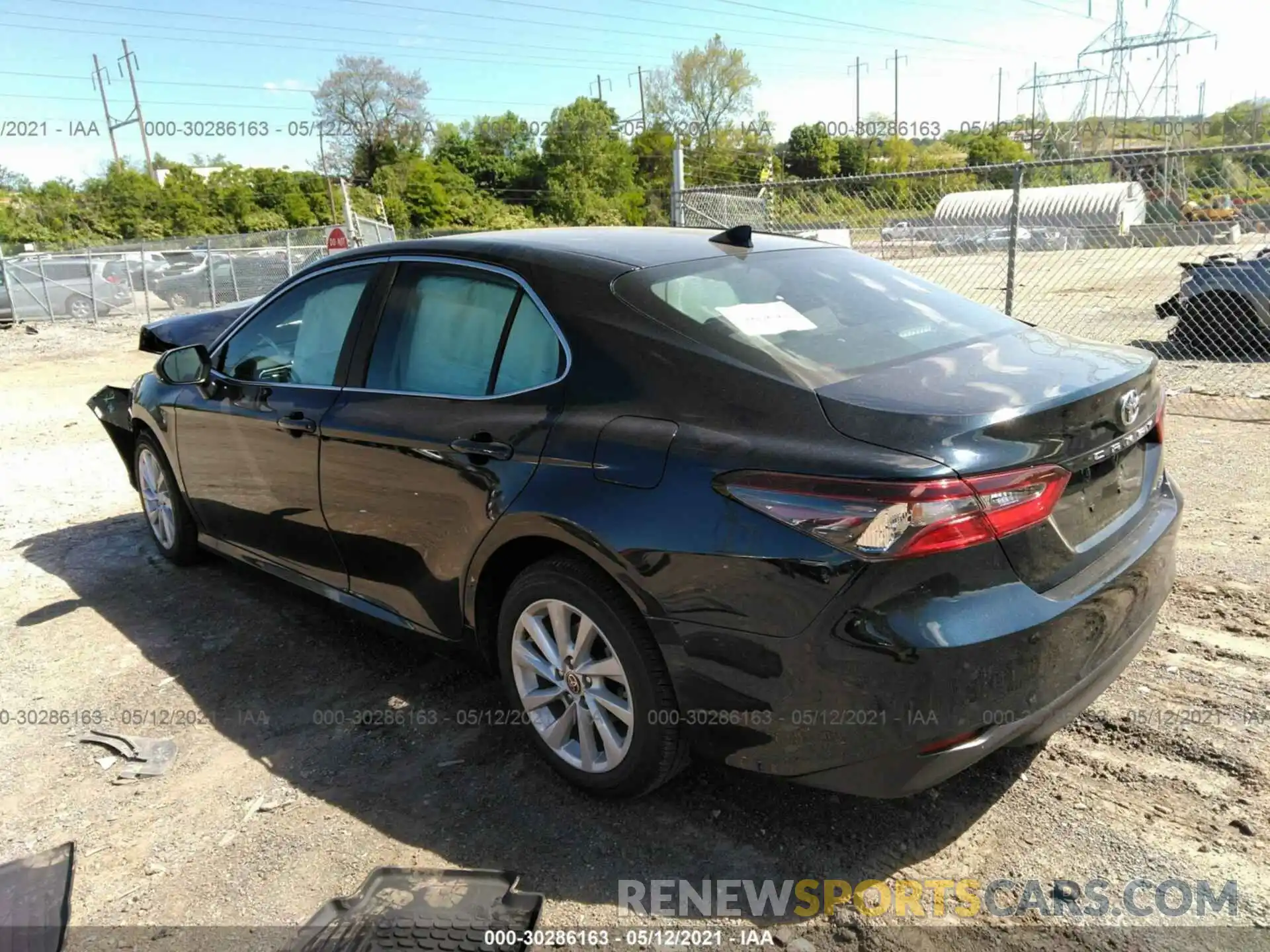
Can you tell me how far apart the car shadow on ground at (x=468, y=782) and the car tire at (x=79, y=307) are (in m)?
19.3

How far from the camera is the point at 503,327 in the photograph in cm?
306

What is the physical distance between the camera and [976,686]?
219 centimetres

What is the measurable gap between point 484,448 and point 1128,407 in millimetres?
1919

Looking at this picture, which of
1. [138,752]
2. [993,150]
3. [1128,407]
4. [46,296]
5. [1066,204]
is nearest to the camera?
[1128,407]

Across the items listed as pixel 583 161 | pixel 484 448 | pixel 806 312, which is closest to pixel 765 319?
pixel 806 312

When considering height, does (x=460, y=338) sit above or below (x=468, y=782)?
above

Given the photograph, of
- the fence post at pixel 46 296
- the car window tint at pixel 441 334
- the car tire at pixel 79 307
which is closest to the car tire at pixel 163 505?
the car window tint at pixel 441 334

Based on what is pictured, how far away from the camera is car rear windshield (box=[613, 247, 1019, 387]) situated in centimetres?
259

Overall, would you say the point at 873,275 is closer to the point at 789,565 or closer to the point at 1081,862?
the point at 789,565

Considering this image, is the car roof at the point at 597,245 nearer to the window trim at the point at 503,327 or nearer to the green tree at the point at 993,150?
the window trim at the point at 503,327

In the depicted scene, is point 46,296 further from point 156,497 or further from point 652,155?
point 652,155

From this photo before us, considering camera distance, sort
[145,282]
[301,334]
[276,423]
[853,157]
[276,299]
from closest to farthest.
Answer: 1. [276,423]
2. [301,334]
3. [276,299]
4. [145,282]
5. [853,157]

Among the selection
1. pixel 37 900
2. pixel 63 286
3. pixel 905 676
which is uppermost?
pixel 63 286

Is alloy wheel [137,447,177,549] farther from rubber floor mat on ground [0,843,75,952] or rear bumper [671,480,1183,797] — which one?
rear bumper [671,480,1183,797]
